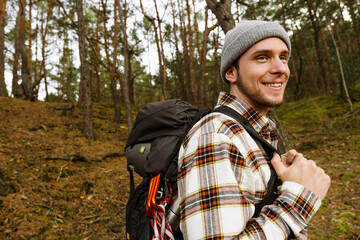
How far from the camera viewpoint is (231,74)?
5.27 feet

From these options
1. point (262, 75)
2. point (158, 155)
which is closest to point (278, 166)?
point (262, 75)

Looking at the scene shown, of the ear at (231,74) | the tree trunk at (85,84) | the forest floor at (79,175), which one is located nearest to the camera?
the ear at (231,74)

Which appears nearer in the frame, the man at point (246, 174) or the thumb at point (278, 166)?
the man at point (246, 174)

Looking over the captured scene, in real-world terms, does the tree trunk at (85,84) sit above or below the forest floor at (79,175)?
above

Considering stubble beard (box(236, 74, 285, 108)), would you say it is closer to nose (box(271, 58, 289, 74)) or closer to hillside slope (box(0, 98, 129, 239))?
nose (box(271, 58, 289, 74))

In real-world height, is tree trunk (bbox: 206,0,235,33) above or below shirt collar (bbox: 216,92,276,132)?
above

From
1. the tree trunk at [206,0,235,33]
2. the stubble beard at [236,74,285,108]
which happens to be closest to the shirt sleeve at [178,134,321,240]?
the stubble beard at [236,74,285,108]

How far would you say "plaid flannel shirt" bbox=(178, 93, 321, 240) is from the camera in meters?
0.98

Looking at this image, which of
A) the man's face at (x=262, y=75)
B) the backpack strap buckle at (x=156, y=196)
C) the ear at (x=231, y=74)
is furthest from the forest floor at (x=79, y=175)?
the ear at (x=231, y=74)

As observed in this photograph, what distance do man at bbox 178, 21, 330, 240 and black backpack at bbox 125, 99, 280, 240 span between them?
7 cm

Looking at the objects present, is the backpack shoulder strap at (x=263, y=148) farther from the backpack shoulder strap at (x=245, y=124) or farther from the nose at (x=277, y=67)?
the nose at (x=277, y=67)

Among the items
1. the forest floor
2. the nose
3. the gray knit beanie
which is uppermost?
the gray knit beanie

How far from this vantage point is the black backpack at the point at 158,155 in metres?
1.27

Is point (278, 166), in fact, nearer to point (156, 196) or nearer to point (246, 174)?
point (246, 174)
